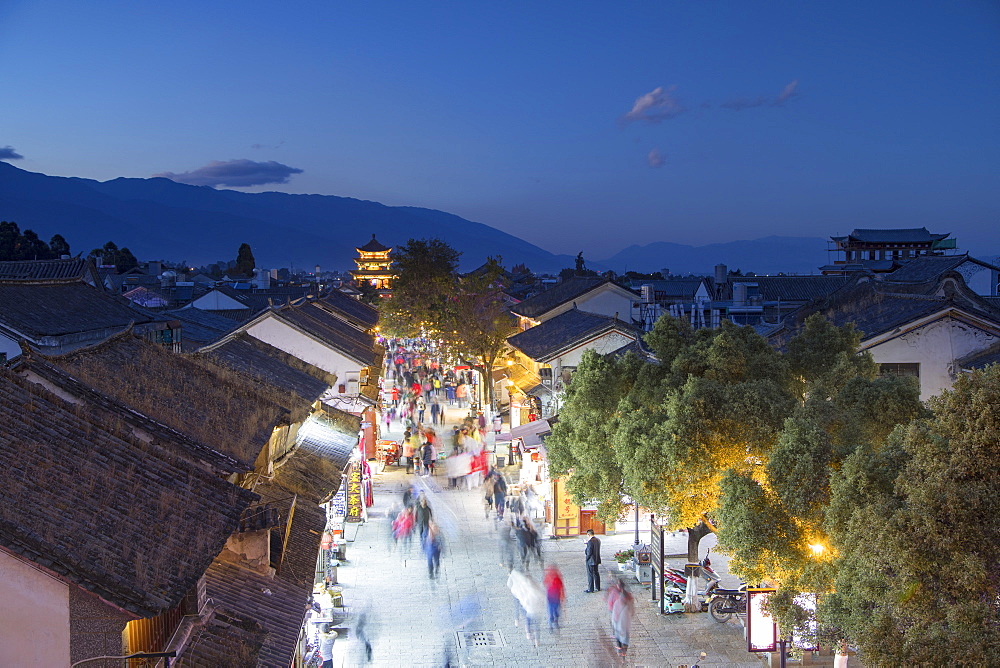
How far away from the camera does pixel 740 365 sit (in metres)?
16.8

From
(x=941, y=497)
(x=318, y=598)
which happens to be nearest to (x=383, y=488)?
(x=318, y=598)

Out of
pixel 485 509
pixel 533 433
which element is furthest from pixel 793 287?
pixel 485 509

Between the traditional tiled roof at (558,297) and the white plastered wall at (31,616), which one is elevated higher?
the traditional tiled roof at (558,297)

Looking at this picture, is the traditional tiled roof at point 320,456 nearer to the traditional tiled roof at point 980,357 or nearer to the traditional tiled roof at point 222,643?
the traditional tiled roof at point 222,643

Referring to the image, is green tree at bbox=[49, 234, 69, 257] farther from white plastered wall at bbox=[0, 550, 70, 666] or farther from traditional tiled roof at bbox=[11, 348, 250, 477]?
white plastered wall at bbox=[0, 550, 70, 666]

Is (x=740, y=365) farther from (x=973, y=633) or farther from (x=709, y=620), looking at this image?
(x=973, y=633)

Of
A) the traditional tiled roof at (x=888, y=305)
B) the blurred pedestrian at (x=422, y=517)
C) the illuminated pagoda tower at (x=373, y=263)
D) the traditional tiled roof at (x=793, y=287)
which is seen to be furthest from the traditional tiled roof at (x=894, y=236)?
the blurred pedestrian at (x=422, y=517)

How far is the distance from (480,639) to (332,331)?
20.6 m

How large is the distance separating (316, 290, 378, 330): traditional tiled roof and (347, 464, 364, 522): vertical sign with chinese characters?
2228cm

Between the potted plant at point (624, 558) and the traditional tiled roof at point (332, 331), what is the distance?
1266 centimetres

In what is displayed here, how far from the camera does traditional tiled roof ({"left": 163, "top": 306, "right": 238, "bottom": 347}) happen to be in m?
37.8

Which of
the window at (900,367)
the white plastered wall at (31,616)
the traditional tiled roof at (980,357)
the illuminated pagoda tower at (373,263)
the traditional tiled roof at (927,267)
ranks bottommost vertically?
the white plastered wall at (31,616)

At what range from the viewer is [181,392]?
13.6 metres

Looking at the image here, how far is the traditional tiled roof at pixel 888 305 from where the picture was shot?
22.2 metres
